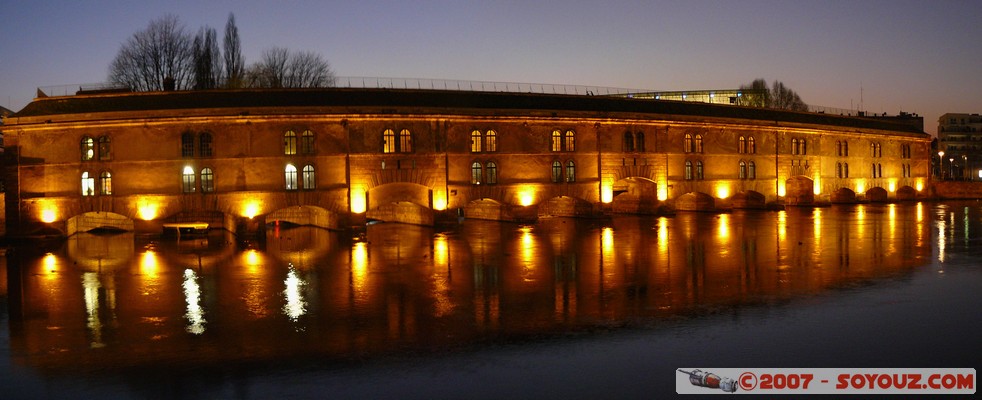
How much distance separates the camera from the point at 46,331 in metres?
16.3

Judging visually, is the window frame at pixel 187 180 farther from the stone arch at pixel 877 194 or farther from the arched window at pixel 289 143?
the stone arch at pixel 877 194

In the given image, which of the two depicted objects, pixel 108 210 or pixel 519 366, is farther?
pixel 108 210

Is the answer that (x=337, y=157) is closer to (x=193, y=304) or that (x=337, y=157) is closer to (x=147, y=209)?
(x=147, y=209)

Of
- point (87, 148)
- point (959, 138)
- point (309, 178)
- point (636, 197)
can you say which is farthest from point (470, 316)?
point (959, 138)

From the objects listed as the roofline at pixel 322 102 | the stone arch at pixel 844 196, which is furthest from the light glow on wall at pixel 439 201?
the stone arch at pixel 844 196

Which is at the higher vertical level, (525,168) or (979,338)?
(525,168)

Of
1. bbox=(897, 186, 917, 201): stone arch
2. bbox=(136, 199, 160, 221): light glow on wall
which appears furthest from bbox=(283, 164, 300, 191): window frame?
bbox=(897, 186, 917, 201): stone arch

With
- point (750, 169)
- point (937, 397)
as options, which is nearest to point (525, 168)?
point (750, 169)

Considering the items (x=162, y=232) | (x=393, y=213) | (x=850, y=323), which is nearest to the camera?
(x=850, y=323)

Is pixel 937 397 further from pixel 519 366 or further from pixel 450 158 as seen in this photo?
pixel 450 158

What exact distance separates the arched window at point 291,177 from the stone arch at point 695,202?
90.4ft

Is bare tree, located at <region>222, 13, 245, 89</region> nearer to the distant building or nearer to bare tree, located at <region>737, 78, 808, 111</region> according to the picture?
bare tree, located at <region>737, 78, 808, 111</region>

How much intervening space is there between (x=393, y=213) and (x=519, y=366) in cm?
3719

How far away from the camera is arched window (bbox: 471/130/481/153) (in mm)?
44812
